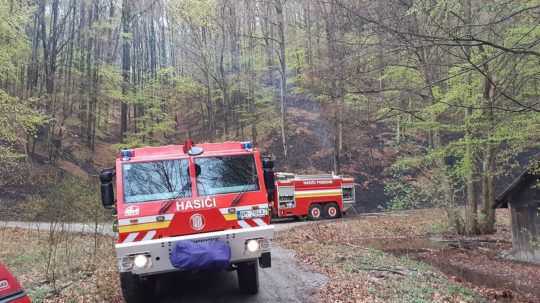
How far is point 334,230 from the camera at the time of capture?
66.3 feet

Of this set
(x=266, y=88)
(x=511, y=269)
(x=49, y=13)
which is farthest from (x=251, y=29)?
(x=511, y=269)

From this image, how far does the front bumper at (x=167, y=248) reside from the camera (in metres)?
6.35

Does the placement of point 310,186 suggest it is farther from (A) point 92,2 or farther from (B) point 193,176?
(A) point 92,2

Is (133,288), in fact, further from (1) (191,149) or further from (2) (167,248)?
(1) (191,149)

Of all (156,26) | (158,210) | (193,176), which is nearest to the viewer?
(158,210)

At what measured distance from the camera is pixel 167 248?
21.1 feet

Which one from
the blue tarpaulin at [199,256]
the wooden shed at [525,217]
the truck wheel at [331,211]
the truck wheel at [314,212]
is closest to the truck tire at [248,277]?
the blue tarpaulin at [199,256]

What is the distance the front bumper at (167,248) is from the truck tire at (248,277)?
752mm

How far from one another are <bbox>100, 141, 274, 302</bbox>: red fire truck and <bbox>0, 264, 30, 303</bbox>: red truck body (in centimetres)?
315

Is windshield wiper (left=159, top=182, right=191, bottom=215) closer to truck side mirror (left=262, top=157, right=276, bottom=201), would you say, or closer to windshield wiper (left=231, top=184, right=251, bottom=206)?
windshield wiper (left=231, top=184, right=251, bottom=206)

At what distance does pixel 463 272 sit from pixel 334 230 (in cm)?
742

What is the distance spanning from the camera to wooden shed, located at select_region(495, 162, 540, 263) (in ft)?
55.4

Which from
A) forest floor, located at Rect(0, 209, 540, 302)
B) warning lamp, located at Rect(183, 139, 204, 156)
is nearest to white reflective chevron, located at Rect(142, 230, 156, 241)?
warning lamp, located at Rect(183, 139, 204, 156)

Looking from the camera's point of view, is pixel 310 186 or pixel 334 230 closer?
pixel 334 230
